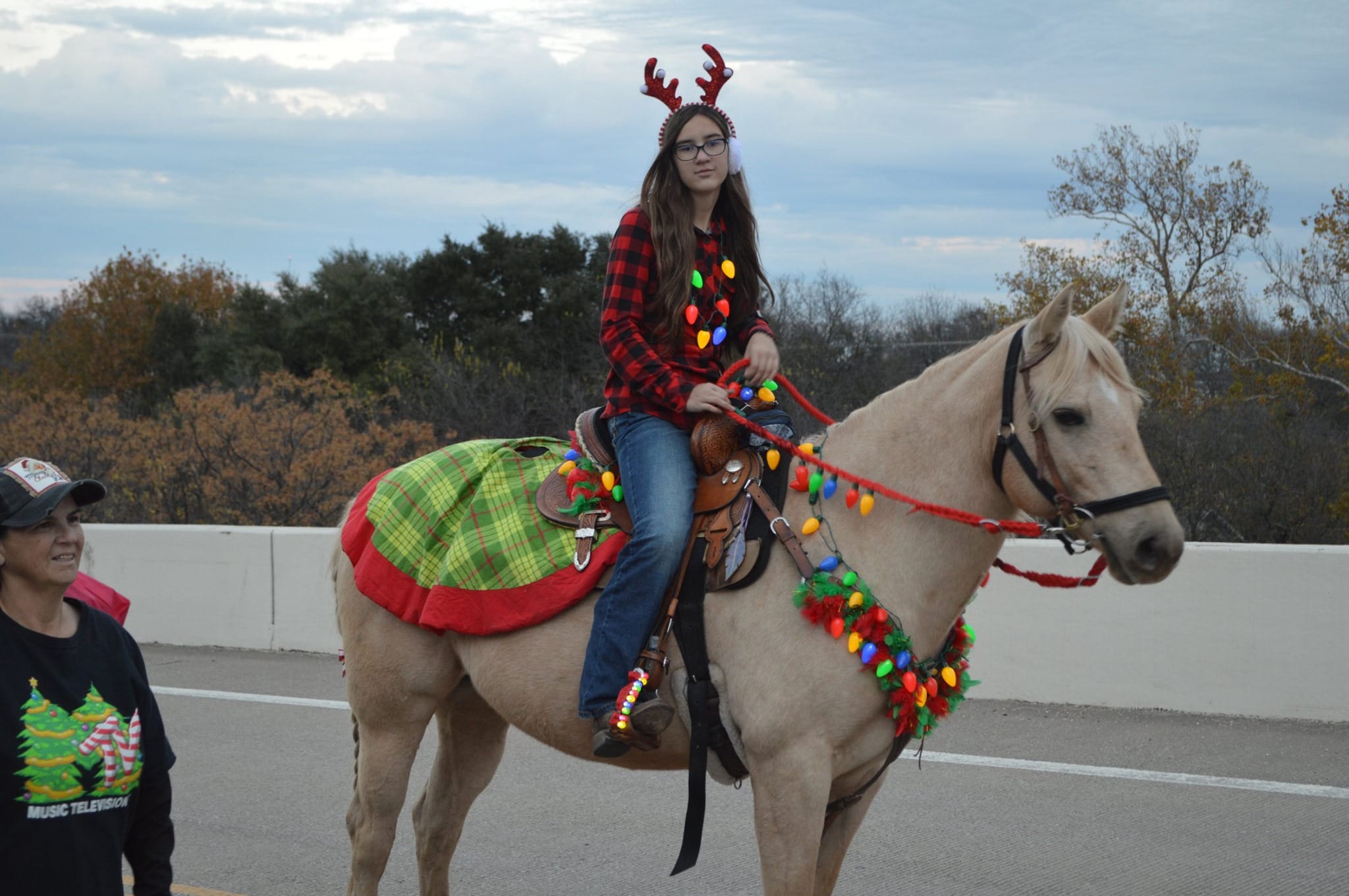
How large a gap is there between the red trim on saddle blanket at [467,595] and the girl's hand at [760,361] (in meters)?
0.65

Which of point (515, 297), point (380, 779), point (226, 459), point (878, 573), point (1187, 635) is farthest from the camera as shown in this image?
point (515, 297)

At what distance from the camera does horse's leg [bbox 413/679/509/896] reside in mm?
4441

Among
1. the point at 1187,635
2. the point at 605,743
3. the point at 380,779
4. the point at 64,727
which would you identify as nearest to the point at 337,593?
the point at 380,779

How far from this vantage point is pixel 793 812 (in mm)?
3223

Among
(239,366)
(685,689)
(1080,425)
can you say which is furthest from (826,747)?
(239,366)

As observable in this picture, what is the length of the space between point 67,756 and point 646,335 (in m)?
2.03

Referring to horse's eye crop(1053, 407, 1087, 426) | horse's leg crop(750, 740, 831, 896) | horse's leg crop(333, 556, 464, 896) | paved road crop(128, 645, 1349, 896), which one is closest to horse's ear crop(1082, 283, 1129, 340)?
horse's eye crop(1053, 407, 1087, 426)

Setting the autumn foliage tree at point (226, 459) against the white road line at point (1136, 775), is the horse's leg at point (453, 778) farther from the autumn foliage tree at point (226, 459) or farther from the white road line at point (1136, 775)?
the autumn foliage tree at point (226, 459)

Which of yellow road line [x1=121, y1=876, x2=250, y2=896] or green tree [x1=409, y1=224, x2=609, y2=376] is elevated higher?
green tree [x1=409, y1=224, x2=609, y2=376]

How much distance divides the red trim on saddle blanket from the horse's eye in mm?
1380

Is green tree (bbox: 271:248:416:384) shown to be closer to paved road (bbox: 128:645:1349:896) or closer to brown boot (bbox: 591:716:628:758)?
paved road (bbox: 128:645:1349:896)

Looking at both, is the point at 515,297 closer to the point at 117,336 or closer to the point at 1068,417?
the point at 117,336

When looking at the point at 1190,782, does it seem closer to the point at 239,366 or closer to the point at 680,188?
the point at 680,188

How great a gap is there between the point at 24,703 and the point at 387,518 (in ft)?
6.10
